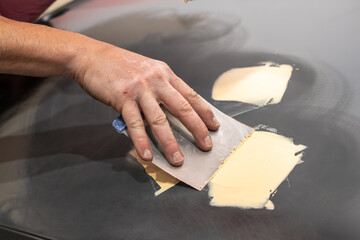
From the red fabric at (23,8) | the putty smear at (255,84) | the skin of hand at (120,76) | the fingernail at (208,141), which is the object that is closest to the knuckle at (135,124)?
the skin of hand at (120,76)

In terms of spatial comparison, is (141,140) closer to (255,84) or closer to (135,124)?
(135,124)

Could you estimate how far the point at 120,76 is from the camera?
771 millimetres

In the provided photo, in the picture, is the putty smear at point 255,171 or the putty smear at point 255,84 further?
the putty smear at point 255,84

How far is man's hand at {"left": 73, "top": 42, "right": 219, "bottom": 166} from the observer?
72cm

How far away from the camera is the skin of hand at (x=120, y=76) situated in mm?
723

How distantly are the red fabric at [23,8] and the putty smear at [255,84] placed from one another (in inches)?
31.0

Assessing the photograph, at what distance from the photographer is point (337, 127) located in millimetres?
728

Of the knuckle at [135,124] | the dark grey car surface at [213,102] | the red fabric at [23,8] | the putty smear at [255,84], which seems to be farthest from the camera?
the red fabric at [23,8]

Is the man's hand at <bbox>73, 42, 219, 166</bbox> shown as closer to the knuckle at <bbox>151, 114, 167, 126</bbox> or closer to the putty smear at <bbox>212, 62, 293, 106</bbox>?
the knuckle at <bbox>151, 114, 167, 126</bbox>

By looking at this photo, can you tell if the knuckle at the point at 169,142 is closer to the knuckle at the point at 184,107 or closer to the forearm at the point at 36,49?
the knuckle at the point at 184,107

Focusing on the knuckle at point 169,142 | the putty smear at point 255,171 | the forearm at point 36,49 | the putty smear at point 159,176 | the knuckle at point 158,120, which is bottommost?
the putty smear at point 159,176

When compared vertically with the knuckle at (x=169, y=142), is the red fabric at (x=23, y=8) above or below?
above

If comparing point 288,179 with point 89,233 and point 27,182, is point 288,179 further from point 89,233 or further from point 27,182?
point 27,182

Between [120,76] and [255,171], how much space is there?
35cm
